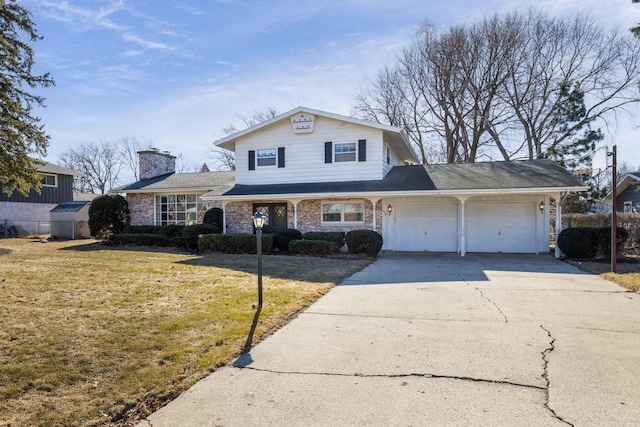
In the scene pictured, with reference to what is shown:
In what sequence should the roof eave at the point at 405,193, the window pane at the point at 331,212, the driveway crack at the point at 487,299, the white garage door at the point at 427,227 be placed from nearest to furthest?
the driveway crack at the point at 487,299 → the roof eave at the point at 405,193 → the white garage door at the point at 427,227 → the window pane at the point at 331,212

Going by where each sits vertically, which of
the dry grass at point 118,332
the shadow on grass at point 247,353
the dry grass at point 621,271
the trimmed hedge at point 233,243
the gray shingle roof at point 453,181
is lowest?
the dry grass at point 621,271

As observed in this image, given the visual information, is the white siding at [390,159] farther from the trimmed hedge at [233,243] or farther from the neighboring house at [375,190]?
the trimmed hedge at [233,243]

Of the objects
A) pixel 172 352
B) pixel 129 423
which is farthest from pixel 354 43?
pixel 129 423

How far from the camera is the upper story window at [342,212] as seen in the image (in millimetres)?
15938

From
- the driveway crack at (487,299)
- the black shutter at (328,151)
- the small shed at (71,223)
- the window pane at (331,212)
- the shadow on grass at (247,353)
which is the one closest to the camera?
the shadow on grass at (247,353)

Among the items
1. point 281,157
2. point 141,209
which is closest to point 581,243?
point 281,157

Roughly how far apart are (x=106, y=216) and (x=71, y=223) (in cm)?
461

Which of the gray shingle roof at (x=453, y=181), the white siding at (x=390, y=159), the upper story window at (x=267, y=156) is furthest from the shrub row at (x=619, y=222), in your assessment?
the upper story window at (x=267, y=156)

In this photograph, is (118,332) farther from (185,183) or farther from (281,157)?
(185,183)

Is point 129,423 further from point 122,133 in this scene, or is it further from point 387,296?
point 122,133

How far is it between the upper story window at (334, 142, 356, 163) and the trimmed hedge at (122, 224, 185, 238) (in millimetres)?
7963

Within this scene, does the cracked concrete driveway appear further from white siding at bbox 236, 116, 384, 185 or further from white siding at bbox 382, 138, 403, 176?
white siding at bbox 382, 138, 403, 176

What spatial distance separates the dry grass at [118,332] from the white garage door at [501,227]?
8.09 metres

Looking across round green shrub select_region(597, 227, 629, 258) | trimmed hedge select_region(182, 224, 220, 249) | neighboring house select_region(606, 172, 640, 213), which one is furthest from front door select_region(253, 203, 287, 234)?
neighboring house select_region(606, 172, 640, 213)
